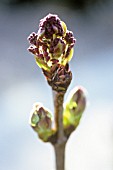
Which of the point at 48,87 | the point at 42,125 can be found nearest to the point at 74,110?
the point at 42,125

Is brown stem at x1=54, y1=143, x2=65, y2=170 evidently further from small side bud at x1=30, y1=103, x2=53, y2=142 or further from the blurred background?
the blurred background

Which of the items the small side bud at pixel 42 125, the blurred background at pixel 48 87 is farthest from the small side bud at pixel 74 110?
the blurred background at pixel 48 87

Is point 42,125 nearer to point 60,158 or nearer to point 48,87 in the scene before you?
point 60,158

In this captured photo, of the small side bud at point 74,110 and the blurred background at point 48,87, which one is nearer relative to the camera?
the small side bud at point 74,110

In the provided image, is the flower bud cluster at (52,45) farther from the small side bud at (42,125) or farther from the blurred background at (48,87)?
the blurred background at (48,87)

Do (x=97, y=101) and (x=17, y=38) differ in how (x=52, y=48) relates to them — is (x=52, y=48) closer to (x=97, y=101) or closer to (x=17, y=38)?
(x=97, y=101)

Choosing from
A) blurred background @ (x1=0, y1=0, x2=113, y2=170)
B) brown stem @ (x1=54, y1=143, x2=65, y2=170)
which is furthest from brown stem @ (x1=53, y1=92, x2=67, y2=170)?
blurred background @ (x1=0, y1=0, x2=113, y2=170)

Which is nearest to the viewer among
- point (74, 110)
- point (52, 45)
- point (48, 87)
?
point (52, 45)
